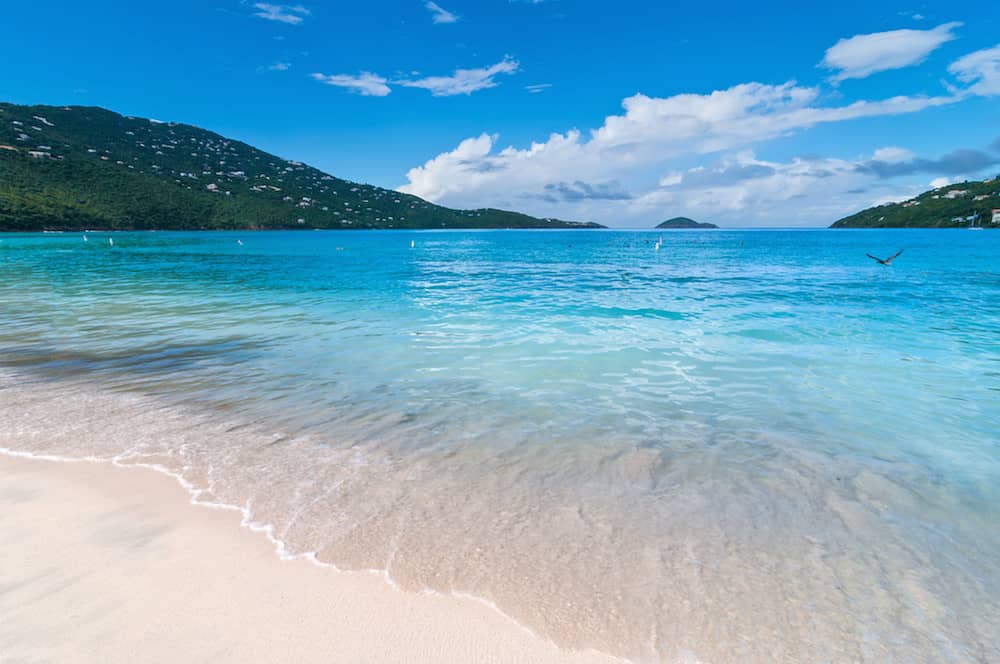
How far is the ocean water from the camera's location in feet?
13.2

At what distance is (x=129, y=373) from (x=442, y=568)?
35.6 feet

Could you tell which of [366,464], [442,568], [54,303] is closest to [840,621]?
[442,568]

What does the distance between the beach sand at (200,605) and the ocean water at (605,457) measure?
0.28 m

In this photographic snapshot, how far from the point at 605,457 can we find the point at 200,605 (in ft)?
16.8

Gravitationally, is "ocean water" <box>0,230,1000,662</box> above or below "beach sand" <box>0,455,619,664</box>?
below

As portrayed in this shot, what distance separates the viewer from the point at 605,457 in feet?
23.0

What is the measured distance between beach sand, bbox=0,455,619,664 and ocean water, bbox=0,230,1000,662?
10.8 inches

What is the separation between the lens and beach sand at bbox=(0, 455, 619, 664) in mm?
3420

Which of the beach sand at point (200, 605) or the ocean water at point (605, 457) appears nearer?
the beach sand at point (200, 605)

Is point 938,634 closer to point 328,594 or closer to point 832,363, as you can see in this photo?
point 328,594

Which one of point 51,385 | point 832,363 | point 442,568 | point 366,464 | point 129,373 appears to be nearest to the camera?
point 442,568

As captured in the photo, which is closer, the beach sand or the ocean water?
the beach sand

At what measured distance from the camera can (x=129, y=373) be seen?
11.3m

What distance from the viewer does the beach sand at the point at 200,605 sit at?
3.42 metres
